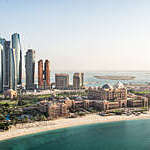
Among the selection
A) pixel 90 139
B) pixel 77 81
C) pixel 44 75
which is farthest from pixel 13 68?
pixel 90 139

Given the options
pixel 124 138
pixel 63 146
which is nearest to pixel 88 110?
pixel 124 138

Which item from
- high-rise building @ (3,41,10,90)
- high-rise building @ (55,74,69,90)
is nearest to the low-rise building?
high-rise building @ (3,41,10,90)

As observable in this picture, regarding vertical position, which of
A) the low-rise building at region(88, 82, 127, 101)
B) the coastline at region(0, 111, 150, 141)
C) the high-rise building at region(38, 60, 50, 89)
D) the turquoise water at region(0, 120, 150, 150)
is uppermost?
the high-rise building at region(38, 60, 50, 89)

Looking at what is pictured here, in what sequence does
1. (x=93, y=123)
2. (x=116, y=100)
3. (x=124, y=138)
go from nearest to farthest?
(x=124, y=138), (x=93, y=123), (x=116, y=100)

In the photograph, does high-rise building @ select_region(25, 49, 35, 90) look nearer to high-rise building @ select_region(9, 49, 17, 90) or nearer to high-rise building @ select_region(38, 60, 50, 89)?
high-rise building @ select_region(38, 60, 50, 89)

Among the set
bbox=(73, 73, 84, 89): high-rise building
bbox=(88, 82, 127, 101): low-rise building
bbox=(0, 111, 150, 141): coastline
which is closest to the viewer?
bbox=(0, 111, 150, 141): coastline

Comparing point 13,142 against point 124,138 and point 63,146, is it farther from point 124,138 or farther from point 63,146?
point 124,138

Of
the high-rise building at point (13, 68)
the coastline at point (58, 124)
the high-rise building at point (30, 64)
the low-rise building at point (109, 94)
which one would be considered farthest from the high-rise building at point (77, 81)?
the coastline at point (58, 124)

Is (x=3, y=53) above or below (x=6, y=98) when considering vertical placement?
above
